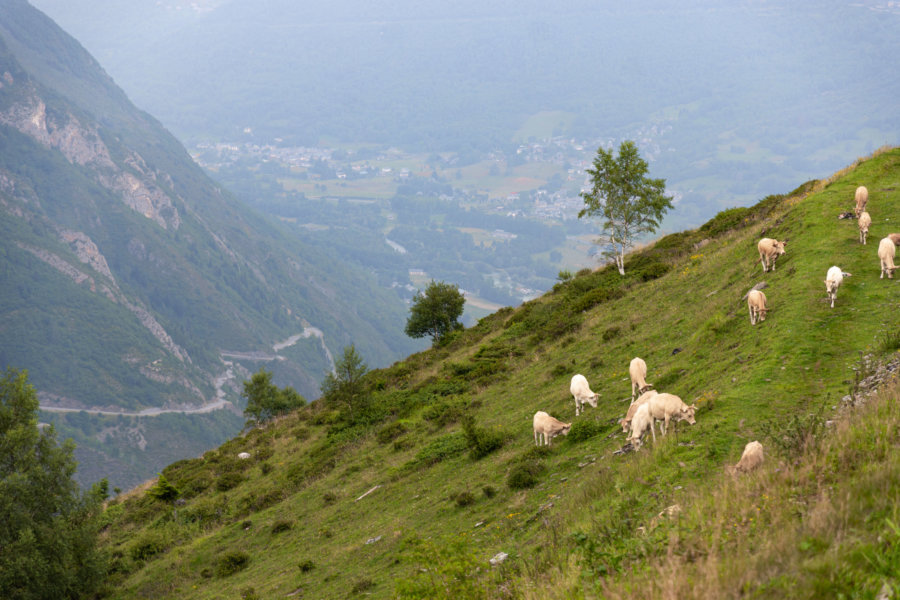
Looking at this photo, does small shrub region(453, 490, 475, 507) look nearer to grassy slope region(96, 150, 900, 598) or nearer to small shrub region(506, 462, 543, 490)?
grassy slope region(96, 150, 900, 598)

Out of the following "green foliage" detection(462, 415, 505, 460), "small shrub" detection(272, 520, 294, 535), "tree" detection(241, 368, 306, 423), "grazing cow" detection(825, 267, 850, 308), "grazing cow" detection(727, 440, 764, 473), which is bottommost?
"grazing cow" detection(727, 440, 764, 473)

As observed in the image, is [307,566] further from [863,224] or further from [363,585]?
[863,224]

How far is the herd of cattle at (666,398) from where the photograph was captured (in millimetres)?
13312

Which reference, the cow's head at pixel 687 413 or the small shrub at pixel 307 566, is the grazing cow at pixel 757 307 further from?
the small shrub at pixel 307 566

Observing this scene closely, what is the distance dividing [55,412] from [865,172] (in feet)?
761

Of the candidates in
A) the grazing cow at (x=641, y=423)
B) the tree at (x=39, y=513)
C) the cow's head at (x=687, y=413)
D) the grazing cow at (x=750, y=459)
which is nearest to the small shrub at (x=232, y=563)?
the tree at (x=39, y=513)

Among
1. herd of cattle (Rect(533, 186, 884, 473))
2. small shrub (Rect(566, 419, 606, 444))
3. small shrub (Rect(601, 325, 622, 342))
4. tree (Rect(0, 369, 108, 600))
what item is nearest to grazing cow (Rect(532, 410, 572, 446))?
herd of cattle (Rect(533, 186, 884, 473))

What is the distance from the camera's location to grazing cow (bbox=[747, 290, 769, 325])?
58.9ft

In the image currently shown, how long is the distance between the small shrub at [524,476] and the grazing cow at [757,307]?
324 inches

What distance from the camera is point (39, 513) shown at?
23.5 meters

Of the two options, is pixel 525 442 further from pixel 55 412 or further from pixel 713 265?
pixel 55 412

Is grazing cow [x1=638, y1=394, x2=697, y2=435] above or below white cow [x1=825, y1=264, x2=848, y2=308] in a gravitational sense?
below

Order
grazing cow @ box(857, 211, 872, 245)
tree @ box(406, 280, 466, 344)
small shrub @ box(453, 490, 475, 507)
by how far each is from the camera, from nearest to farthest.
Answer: small shrub @ box(453, 490, 475, 507) < grazing cow @ box(857, 211, 872, 245) < tree @ box(406, 280, 466, 344)

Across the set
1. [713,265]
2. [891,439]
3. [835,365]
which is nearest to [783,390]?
[835,365]
